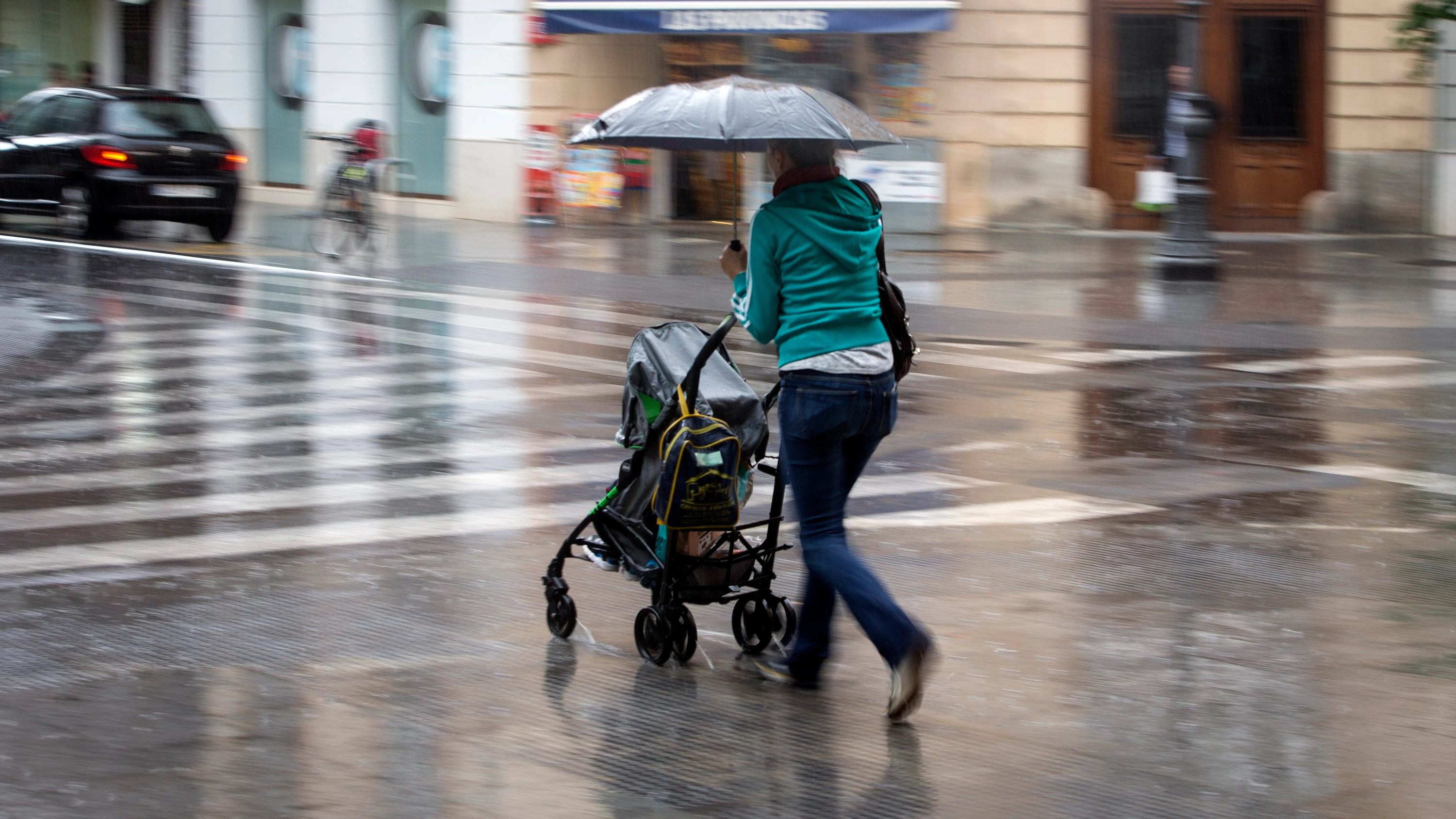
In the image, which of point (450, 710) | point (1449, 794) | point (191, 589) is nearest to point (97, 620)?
point (191, 589)

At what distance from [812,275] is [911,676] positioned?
1.14 meters

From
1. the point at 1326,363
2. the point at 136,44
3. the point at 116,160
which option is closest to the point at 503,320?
the point at 1326,363

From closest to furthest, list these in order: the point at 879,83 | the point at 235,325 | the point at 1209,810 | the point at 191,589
Result: the point at 1209,810 < the point at 191,589 < the point at 235,325 < the point at 879,83

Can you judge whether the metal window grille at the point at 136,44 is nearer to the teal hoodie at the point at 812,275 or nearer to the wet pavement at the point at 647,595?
the wet pavement at the point at 647,595

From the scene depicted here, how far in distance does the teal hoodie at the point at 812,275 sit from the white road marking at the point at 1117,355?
8102 millimetres

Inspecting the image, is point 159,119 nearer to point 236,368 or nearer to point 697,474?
point 236,368

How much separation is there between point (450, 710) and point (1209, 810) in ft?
6.79

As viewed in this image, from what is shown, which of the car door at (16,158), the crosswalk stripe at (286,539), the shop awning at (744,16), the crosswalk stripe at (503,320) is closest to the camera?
the crosswalk stripe at (286,539)

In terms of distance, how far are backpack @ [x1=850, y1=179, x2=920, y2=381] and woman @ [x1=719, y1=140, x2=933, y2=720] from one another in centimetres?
5

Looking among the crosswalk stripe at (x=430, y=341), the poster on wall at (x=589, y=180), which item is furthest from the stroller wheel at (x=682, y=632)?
the poster on wall at (x=589, y=180)

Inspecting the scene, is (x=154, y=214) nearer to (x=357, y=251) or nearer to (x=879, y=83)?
(x=357, y=251)

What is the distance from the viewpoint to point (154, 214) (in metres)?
20.4

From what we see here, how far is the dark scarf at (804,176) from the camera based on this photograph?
5.19m

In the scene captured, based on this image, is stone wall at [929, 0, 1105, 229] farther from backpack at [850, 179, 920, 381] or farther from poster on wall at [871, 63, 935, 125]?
backpack at [850, 179, 920, 381]
